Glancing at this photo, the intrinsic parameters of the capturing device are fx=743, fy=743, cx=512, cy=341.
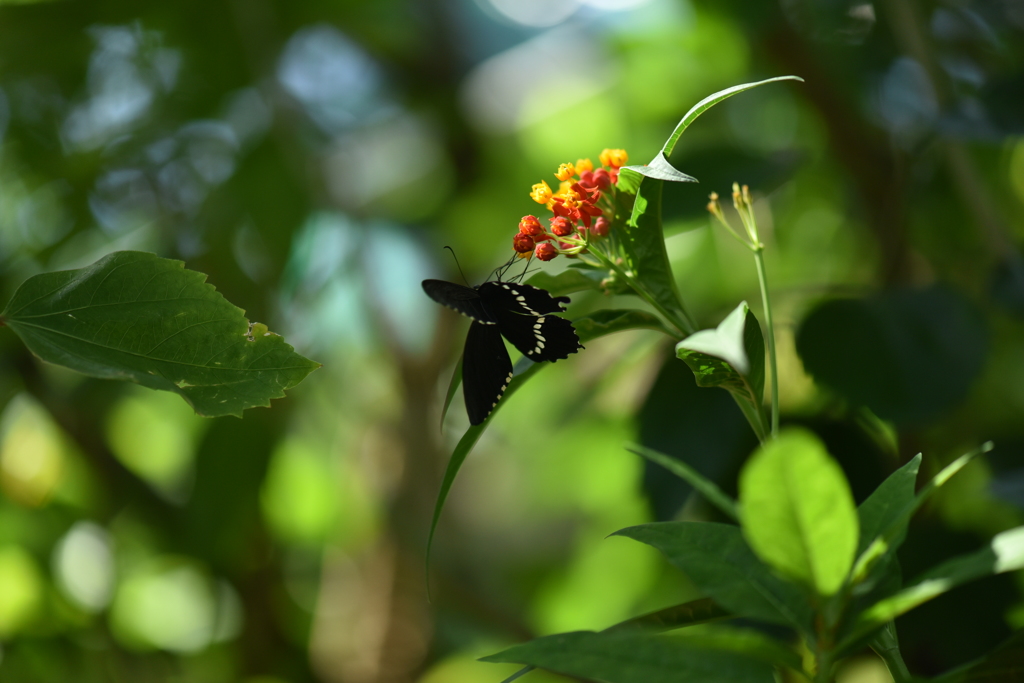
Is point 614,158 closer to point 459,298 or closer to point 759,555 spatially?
point 459,298

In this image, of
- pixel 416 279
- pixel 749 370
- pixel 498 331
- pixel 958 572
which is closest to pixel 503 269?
pixel 498 331

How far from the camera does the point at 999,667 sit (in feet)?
1.01

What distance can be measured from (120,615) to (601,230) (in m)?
1.24

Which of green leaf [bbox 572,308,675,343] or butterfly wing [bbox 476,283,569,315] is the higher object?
butterfly wing [bbox 476,283,569,315]

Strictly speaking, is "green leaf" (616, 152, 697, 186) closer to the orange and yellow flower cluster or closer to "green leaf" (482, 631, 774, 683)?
the orange and yellow flower cluster

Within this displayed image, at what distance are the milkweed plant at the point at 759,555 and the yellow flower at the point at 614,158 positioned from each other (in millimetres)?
29

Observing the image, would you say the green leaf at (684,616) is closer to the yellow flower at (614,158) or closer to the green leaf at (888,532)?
the green leaf at (888,532)

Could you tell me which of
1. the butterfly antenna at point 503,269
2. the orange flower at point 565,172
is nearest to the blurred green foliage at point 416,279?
the butterfly antenna at point 503,269

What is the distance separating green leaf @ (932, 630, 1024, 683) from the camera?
30 centimetres

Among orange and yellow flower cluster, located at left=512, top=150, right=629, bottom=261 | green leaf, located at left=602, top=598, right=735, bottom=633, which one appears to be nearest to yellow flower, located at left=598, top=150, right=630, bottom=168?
orange and yellow flower cluster, located at left=512, top=150, right=629, bottom=261

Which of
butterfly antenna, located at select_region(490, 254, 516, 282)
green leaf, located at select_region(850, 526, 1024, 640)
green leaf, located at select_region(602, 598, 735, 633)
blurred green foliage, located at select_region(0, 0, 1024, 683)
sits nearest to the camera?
green leaf, located at select_region(850, 526, 1024, 640)

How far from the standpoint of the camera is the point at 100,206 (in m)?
1.31

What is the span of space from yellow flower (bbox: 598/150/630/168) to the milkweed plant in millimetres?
29

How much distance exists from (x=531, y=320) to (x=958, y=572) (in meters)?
0.22
